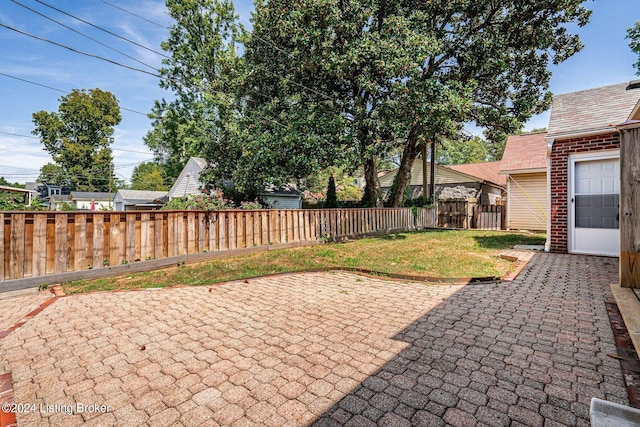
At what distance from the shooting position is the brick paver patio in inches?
72.8

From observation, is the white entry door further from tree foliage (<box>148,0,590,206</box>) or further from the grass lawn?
tree foliage (<box>148,0,590,206</box>)

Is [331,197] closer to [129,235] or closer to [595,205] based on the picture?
[595,205]

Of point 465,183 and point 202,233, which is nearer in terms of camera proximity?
point 202,233

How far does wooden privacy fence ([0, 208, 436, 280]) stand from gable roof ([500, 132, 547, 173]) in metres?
10.1

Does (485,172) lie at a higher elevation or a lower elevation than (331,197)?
higher

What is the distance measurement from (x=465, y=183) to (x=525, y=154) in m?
7.08

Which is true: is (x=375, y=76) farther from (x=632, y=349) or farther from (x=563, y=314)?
(x=632, y=349)

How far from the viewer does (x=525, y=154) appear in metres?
14.5

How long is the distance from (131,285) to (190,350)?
10.3 ft

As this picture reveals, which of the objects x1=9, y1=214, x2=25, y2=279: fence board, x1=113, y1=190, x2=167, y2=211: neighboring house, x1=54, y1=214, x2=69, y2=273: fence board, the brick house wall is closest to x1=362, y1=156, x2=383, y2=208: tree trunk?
the brick house wall

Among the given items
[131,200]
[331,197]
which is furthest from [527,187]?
[131,200]

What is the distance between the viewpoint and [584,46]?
12.9 metres

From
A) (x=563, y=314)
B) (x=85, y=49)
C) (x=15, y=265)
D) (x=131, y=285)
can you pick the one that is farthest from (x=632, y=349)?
(x=85, y=49)

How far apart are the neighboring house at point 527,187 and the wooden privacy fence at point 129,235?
33.1ft
